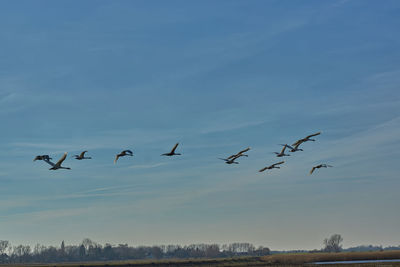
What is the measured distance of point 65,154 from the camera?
49.7 metres

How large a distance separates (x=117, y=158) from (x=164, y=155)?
6.52 metres

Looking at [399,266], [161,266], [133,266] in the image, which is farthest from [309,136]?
[133,266]

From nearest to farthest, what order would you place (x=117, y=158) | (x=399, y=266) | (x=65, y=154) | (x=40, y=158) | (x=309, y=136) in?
(x=65, y=154), (x=40, y=158), (x=117, y=158), (x=309, y=136), (x=399, y=266)

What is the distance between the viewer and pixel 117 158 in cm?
5803

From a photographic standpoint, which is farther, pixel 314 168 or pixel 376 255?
pixel 376 255

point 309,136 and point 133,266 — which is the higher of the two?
point 309,136

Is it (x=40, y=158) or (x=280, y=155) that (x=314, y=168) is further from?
(x=40, y=158)

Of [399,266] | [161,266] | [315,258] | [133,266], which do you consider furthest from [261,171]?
[315,258]

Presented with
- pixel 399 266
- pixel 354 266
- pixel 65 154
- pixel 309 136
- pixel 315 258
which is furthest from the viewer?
pixel 315 258

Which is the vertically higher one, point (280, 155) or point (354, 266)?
point (280, 155)

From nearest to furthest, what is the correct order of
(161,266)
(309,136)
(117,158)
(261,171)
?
(117,158) < (309,136) < (261,171) < (161,266)

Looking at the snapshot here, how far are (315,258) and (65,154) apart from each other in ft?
464

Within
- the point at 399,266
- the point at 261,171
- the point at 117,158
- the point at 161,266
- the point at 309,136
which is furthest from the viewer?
the point at 161,266

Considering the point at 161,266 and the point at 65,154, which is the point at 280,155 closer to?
the point at 65,154
